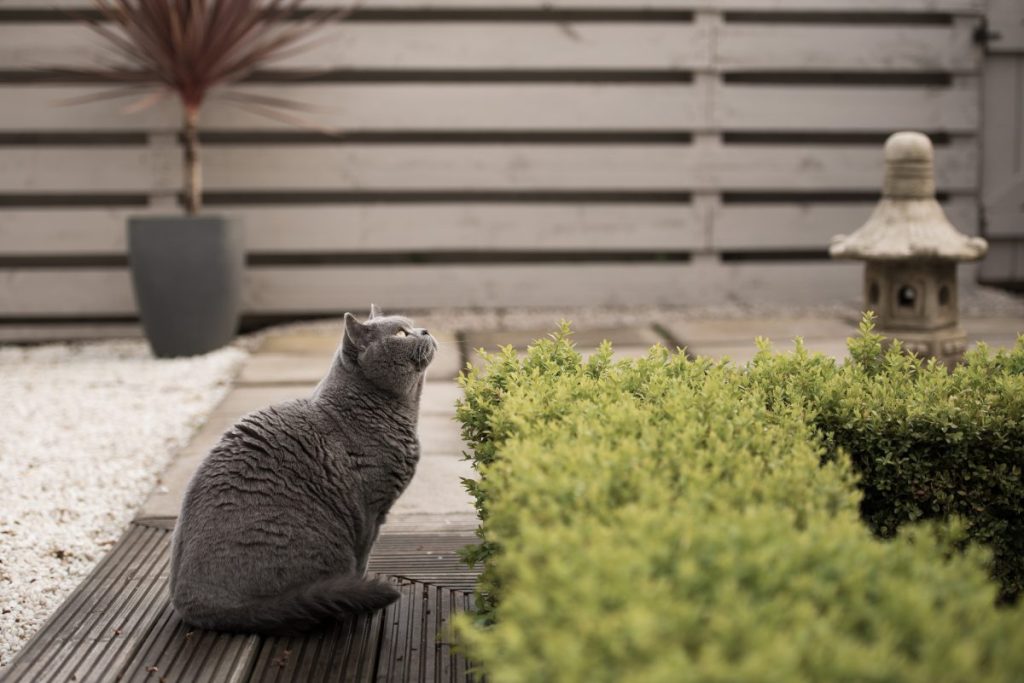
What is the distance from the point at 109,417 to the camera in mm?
4625

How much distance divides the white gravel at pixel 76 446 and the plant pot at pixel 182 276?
5.6 inches

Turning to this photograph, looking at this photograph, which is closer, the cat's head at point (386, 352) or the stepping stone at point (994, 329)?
the cat's head at point (386, 352)

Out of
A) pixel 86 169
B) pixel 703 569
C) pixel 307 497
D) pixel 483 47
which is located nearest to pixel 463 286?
pixel 483 47

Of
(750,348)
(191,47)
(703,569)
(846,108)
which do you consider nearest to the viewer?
(703,569)

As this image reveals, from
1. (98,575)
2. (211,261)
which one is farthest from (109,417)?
(98,575)

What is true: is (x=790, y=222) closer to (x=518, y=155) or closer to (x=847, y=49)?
(x=847, y=49)

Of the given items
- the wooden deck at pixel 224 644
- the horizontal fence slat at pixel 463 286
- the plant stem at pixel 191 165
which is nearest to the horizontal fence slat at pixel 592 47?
the plant stem at pixel 191 165

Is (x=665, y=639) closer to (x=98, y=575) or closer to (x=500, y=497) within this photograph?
(x=500, y=497)

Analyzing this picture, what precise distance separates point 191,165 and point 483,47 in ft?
6.29

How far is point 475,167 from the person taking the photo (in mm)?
6574

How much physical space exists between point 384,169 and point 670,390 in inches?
176

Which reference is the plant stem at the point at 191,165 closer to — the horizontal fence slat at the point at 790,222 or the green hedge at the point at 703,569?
the horizontal fence slat at the point at 790,222

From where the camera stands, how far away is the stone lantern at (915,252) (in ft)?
14.4

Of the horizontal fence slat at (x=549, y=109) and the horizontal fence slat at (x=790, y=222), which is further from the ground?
the horizontal fence slat at (x=549, y=109)
